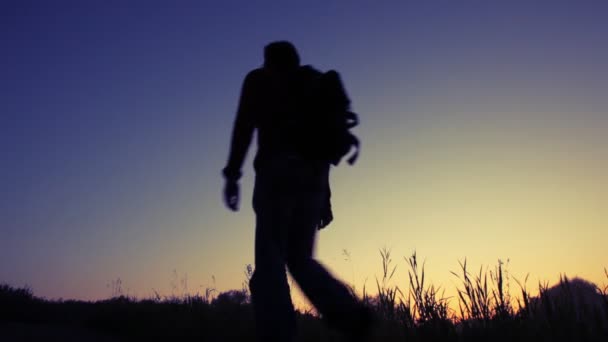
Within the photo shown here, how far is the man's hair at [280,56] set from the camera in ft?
11.0

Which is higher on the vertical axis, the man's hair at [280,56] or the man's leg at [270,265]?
the man's hair at [280,56]

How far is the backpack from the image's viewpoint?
3.08 m

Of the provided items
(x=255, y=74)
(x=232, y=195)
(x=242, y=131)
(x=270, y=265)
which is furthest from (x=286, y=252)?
(x=255, y=74)

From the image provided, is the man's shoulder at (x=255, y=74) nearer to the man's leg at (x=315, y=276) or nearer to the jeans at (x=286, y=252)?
the jeans at (x=286, y=252)

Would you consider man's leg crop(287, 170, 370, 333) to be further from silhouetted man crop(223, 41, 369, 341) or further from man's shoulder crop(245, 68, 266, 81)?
man's shoulder crop(245, 68, 266, 81)

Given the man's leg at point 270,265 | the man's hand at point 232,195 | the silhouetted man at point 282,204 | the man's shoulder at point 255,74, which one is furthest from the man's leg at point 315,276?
the man's shoulder at point 255,74

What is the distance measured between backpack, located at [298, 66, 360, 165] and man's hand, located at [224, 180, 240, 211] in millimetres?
487

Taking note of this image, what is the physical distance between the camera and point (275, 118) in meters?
3.12

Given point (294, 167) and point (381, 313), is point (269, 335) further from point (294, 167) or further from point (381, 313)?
point (381, 313)

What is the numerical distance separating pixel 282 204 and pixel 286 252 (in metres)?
0.33

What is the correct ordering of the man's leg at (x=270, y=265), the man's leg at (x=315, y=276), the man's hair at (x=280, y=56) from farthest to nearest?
the man's hair at (x=280, y=56)
the man's leg at (x=315, y=276)
the man's leg at (x=270, y=265)

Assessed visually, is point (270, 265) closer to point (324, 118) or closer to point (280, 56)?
point (324, 118)

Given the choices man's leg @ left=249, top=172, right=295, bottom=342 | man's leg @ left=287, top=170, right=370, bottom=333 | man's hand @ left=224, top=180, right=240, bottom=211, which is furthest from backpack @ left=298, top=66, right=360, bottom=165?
man's hand @ left=224, top=180, right=240, bottom=211

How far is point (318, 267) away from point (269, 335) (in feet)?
1.60
